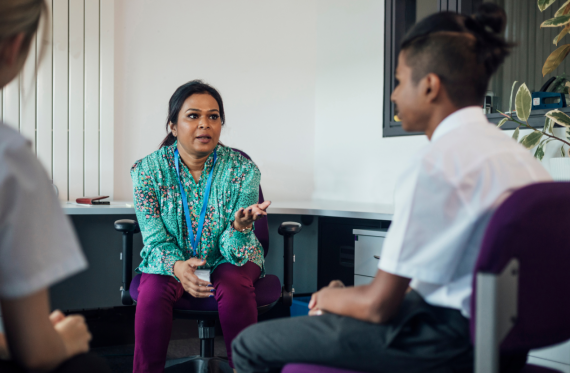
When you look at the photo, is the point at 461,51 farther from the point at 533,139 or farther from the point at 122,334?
the point at 122,334

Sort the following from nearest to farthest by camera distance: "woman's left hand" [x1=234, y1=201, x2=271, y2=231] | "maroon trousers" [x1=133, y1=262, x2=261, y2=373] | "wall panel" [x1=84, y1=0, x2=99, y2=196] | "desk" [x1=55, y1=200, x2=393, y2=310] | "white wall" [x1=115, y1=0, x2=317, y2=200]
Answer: "maroon trousers" [x1=133, y1=262, x2=261, y2=373], "woman's left hand" [x1=234, y1=201, x2=271, y2=231], "desk" [x1=55, y1=200, x2=393, y2=310], "wall panel" [x1=84, y1=0, x2=99, y2=196], "white wall" [x1=115, y1=0, x2=317, y2=200]

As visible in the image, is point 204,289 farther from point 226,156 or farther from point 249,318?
point 226,156

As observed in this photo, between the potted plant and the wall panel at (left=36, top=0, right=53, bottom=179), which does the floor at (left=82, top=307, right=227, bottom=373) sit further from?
the potted plant

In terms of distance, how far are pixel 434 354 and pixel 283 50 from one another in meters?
2.71

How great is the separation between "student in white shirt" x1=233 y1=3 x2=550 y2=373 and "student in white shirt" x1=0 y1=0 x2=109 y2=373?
461 millimetres

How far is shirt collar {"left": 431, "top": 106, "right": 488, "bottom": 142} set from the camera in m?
0.95

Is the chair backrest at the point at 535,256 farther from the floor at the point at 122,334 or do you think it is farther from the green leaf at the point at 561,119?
the floor at the point at 122,334

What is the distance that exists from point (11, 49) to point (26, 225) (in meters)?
0.24

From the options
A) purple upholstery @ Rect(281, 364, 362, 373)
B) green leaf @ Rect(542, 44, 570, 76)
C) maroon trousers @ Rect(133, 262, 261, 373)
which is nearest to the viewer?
purple upholstery @ Rect(281, 364, 362, 373)

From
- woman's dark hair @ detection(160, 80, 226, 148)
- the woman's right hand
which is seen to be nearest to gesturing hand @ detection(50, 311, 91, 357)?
the woman's right hand

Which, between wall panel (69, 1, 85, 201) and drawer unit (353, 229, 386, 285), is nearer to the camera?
drawer unit (353, 229, 386, 285)

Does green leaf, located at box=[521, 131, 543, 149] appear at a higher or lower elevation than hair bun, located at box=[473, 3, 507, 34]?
lower

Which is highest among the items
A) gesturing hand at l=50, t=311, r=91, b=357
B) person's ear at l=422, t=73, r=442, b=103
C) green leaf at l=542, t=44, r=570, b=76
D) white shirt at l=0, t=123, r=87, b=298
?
green leaf at l=542, t=44, r=570, b=76

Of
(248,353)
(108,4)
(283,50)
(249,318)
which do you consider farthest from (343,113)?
(248,353)
